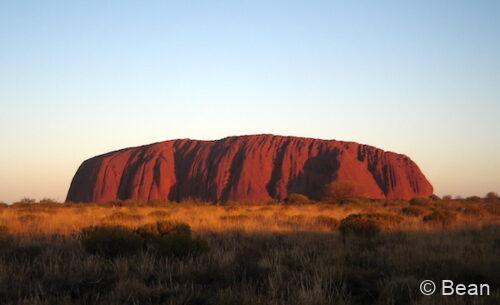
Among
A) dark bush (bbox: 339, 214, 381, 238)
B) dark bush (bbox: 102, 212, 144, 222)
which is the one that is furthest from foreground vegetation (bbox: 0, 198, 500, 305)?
dark bush (bbox: 102, 212, 144, 222)

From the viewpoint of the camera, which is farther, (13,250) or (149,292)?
(13,250)

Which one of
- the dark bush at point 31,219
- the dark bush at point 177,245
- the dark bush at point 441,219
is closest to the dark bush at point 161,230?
the dark bush at point 177,245

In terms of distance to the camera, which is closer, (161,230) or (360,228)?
(161,230)

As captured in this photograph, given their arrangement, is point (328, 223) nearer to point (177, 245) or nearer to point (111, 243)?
point (177, 245)

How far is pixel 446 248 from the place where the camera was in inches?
347

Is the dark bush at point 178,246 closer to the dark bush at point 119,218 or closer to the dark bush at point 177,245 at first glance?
the dark bush at point 177,245

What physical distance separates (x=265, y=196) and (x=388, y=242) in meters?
51.5

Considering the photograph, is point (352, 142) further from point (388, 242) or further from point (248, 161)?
point (388, 242)

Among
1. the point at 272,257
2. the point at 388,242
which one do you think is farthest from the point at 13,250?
the point at 388,242

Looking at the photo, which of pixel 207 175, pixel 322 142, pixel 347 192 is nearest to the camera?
pixel 347 192

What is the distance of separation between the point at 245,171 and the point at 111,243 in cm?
5524

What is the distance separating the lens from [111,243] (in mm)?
7980

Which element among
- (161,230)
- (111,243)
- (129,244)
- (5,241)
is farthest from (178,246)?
(5,241)

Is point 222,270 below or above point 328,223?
above
